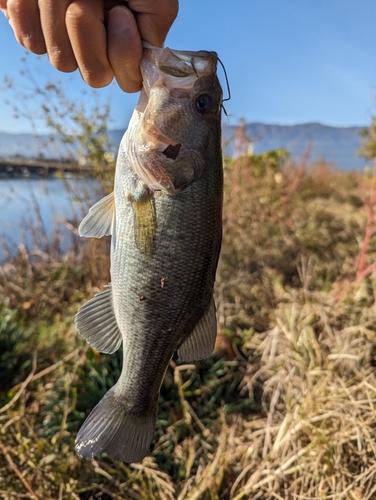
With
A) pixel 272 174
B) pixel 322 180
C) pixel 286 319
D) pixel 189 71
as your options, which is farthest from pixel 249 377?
pixel 322 180

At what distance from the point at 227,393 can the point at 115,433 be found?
2.36m

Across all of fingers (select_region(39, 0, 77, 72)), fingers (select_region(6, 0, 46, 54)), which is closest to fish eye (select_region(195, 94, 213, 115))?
fingers (select_region(39, 0, 77, 72))

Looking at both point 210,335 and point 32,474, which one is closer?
point 210,335

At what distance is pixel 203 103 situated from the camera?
1588 millimetres

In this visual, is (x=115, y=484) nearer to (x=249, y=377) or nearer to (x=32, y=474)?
(x=32, y=474)

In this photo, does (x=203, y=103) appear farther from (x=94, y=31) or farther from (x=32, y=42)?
(x=32, y=42)

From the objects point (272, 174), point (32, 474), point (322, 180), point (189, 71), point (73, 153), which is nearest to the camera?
point (189, 71)

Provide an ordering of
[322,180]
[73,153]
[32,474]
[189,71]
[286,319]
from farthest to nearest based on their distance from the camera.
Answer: [322,180]
[73,153]
[286,319]
[32,474]
[189,71]

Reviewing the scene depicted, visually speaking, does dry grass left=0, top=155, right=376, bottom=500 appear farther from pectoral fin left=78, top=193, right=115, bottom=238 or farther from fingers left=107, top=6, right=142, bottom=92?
fingers left=107, top=6, right=142, bottom=92

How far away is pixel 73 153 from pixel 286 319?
10.9 ft

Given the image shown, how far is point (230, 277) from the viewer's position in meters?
5.36

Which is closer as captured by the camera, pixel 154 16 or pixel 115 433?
pixel 154 16

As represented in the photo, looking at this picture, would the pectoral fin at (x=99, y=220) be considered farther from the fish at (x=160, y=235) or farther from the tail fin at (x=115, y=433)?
the tail fin at (x=115, y=433)

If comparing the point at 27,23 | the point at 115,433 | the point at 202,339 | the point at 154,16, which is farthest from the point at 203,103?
the point at 115,433
